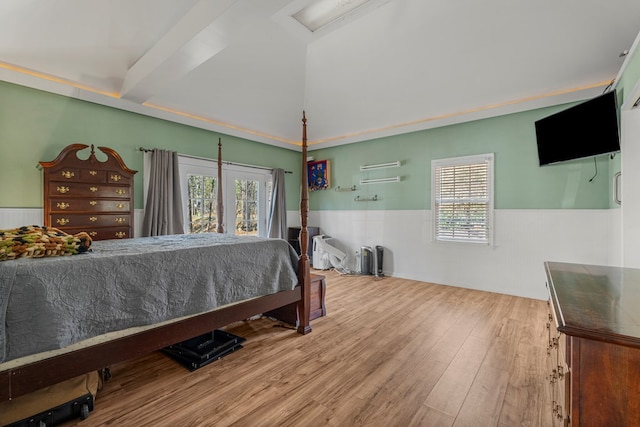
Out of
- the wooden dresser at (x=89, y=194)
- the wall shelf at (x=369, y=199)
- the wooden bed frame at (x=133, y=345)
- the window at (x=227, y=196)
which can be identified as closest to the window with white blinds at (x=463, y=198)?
the wall shelf at (x=369, y=199)

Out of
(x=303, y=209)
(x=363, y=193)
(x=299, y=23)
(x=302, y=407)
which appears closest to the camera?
(x=302, y=407)

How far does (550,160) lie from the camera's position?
3381 millimetres

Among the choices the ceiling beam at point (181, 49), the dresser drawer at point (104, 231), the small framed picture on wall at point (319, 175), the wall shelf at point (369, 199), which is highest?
the ceiling beam at point (181, 49)

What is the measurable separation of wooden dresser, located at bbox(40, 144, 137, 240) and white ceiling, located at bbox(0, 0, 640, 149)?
2.64 feet

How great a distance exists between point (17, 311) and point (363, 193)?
4.73 metres

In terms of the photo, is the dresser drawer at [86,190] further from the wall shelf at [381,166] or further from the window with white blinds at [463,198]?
the window with white blinds at [463,198]

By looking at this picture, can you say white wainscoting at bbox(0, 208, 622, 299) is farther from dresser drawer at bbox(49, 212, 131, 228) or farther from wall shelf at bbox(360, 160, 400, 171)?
wall shelf at bbox(360, 160, 400, 171)

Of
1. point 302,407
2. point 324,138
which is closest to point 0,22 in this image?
point 302,407

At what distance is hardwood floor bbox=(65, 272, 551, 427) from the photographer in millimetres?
1581

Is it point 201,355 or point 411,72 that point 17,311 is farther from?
point 411,72

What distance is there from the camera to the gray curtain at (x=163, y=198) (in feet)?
12.3

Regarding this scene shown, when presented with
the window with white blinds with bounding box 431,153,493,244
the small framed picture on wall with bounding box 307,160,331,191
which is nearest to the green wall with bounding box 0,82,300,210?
the small framed picture on wall with bounding box 307,160,331,191

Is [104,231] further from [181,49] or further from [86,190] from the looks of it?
[181,49]

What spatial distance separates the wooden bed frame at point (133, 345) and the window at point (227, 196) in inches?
96.0
